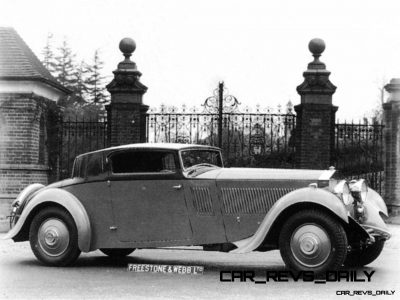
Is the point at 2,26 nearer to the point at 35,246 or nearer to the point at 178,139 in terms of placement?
the point at 178,139

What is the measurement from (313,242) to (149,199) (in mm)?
1839

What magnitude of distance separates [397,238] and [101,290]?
6375 mm

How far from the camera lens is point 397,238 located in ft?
34.4

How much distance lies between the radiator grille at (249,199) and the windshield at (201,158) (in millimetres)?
546

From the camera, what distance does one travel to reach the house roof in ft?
40.8

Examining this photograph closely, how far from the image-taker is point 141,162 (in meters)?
7.09

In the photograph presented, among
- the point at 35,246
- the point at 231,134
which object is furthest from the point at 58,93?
the point at 35,246

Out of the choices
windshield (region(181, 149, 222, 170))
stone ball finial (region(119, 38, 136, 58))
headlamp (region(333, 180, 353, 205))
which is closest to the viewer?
headlamp (region(333, 180, 353, 205))

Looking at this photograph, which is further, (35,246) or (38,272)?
(35,246)

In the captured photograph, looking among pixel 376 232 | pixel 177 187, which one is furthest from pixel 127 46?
pixel 376 232

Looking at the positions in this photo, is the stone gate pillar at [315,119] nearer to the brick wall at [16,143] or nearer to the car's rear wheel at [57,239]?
the brick wall at [16,143]

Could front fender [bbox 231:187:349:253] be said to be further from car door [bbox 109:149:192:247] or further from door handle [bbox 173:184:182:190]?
door handle [bbox 173:184:182:190]

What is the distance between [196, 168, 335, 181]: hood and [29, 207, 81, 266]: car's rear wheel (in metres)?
1.58

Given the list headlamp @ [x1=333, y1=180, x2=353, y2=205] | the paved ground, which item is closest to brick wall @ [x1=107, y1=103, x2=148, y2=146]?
the paved ground
